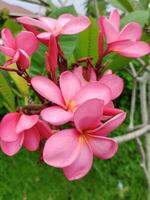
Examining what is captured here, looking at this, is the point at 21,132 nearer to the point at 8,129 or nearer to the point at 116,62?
the point at 8,129

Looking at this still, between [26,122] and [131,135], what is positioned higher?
[26,122]

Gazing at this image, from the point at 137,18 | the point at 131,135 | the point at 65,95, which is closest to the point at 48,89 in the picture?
the point at 65,95

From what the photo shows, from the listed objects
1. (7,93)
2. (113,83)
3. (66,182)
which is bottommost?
(66,182)

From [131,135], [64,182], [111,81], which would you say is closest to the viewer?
[111,81]

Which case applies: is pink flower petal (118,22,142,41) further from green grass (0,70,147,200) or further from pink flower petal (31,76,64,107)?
green grass (0,70,147,200)

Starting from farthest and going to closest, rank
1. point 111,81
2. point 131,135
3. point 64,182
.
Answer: point 64,182 < point 131,135 < point 111,81

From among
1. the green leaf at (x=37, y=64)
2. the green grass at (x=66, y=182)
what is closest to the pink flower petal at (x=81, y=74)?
the green leaf at (x=37, y=64)
